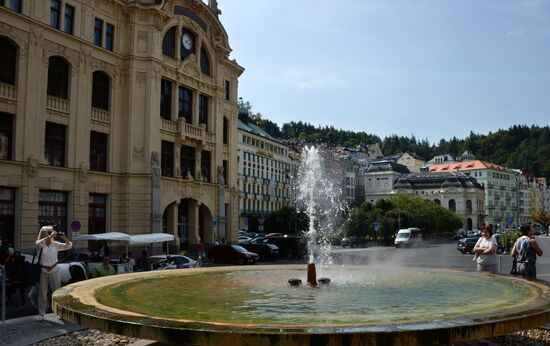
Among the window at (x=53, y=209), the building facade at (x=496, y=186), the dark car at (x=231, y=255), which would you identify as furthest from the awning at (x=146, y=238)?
the building facade at (x=496, y=186)

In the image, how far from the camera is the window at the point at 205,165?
47844 millimetres

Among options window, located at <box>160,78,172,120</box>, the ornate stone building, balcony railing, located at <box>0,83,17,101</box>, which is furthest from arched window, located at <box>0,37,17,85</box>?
window, located at <box>160,78,172,120</box>

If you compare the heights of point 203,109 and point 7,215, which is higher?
point 203,109

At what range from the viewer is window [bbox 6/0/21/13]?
100ft

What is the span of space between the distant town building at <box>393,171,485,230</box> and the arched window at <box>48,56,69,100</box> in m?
120

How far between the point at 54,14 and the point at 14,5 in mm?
3052

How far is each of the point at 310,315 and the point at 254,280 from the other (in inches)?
224

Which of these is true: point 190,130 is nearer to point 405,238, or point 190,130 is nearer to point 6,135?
point 6,135

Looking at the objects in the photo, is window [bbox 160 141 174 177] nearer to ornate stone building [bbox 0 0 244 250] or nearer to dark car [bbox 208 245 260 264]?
ornate stone building [bbox 0 0 244 250]

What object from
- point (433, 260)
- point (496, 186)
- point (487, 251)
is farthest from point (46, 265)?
point (496, 186)

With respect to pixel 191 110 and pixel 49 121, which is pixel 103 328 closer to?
pixel 49 121

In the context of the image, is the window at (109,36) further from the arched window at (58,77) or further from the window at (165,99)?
the window at (165,99)

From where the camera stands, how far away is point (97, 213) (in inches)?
1459

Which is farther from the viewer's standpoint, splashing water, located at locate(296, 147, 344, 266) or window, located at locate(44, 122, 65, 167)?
splashing water, located at locate(296, 147, 344, 266)
